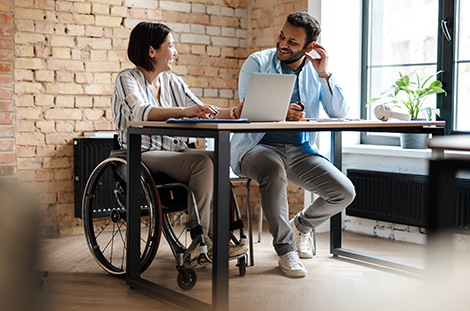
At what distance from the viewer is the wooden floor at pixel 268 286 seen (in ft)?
6.73

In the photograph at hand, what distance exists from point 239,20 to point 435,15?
1.38m

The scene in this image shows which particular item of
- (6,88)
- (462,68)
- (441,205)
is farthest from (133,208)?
(462,68)

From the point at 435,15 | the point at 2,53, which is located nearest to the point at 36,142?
the point at 2,53

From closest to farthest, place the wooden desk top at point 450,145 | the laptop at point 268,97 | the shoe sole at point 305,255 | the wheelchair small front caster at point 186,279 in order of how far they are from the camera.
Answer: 1. the wooden desk top at point 450,145
2. the laptop at point 268,97
3. the wheelchair small front caster at point 186,279
4. the shoe sole at point 305,255

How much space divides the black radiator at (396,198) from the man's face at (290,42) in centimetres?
107

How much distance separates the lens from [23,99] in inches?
125

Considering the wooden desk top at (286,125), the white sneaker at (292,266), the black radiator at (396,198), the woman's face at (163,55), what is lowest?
the white sneaker at (292,266)

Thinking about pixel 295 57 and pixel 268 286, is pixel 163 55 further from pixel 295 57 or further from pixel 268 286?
pixel 268 286

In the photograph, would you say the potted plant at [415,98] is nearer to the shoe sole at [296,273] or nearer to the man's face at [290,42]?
the man's face at [290,42]

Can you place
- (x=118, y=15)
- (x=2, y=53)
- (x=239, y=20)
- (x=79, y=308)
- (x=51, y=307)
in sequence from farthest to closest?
1. (x=239, y=20)
2. (x=118, y=15)
3. (x=2, y=53)
4. (x=79, y=308)
5. (x=51, y=307)

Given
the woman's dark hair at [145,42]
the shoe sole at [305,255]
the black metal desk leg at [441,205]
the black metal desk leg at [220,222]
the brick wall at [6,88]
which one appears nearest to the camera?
the black metal desk leg at [441,205]

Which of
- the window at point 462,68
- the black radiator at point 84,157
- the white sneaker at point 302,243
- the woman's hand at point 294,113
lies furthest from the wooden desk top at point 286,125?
the black radiator at point 84,157

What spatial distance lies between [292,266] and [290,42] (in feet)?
3.49

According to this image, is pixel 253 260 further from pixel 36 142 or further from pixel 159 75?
pixel 36 142
